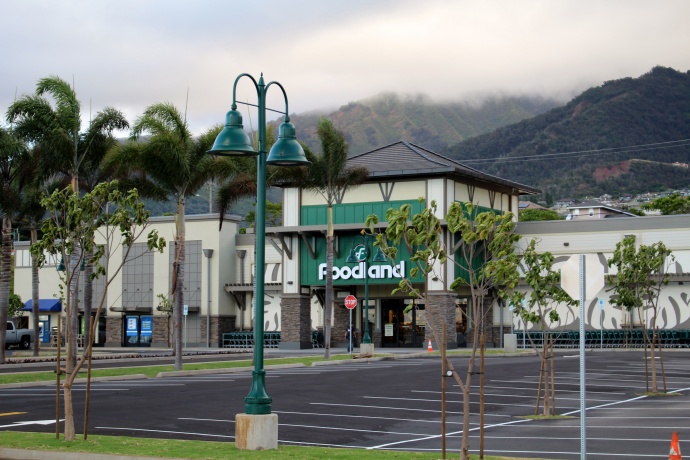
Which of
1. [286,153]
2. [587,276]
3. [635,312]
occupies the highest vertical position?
[286,153]

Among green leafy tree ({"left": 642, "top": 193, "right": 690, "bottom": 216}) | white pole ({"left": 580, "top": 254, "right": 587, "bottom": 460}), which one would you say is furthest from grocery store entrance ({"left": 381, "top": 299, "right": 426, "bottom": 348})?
green leafy tree ({"left": 642, "top": 193, "right": 690, "bottom": 216})

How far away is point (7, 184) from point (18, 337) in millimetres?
22320

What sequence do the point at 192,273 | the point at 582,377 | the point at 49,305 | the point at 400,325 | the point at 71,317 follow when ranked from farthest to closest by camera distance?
the point at 49,305 < the point at 192,273 < the point at 400,325 < the point at 71,317 < the point at 582,377

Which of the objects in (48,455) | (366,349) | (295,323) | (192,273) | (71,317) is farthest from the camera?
(192,273)

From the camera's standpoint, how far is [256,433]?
13922 mm

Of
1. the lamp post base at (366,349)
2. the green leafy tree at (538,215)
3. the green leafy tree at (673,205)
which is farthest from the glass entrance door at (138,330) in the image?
the green leafy tree at (673,205)

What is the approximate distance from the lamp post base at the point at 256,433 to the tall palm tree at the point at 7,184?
23963 millimetres

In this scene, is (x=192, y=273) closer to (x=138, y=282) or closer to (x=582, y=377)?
(x=138, y=282)

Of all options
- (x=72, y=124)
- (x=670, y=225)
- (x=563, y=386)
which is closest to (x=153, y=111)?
(x=72, y=124)

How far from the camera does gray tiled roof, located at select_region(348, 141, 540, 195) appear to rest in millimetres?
52906

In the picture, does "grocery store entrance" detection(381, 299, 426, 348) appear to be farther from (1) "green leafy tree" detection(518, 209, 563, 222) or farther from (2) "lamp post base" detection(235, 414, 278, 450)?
(1) "green leafy tree" detection(518, 209, 563, 222)

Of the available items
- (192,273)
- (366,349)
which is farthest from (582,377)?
(192,273)

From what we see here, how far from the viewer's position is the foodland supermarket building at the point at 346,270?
174ft

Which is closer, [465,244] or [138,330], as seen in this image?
[465,244]
